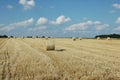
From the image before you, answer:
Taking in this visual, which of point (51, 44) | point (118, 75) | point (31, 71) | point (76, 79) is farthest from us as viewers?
point (51, 44)

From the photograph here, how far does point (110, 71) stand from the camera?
1008 centimetres

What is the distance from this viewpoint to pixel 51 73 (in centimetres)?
961

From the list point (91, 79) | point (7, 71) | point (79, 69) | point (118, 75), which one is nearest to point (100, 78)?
point (91, 79)

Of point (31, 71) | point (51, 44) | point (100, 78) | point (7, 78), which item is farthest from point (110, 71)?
point (51, 44)

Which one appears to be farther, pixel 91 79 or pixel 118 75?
pixel 118 75

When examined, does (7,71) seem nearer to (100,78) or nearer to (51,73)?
(51,73)

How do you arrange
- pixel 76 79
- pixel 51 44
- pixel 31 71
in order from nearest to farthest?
pixel 76 79, pixel 31 71, pixel 51 44

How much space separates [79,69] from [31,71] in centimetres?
198

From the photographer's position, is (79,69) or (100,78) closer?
(100,78)

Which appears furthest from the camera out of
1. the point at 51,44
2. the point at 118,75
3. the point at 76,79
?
the point at 51,44

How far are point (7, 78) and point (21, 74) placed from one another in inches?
30.2

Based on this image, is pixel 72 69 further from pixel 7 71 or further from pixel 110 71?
pixel 7 71

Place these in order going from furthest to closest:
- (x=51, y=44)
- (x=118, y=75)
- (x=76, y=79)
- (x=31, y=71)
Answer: (x=51, y=44) → (x=31, y=71) → (x=118, y=75) → (x=76, y=79)

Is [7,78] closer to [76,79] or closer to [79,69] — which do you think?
[76,79]
